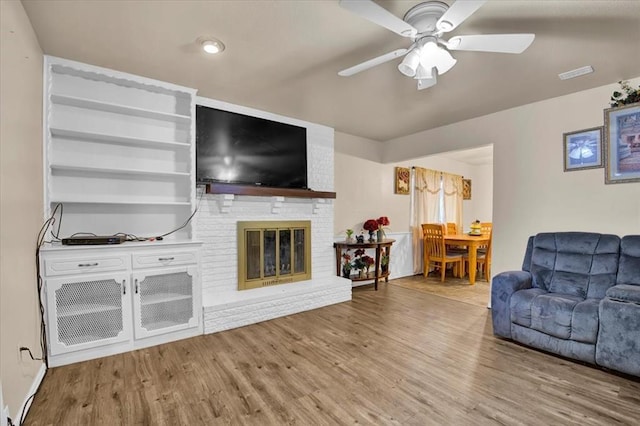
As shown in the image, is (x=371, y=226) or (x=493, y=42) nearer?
(x=493, y=42)

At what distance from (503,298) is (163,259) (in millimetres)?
2983

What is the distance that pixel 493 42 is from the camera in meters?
1.72

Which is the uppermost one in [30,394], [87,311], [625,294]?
[625,294]

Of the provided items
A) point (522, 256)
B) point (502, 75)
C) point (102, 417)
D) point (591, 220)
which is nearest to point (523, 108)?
point (502, 75)

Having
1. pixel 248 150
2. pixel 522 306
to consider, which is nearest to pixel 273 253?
pixel 248 150

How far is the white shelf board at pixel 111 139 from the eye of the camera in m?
2.47

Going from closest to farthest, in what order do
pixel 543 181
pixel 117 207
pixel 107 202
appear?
pixel 107 202
pixel 117 207
pixel 543 181

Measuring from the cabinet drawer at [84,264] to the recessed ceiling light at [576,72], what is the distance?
4.03 metres

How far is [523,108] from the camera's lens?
3379 millimetres

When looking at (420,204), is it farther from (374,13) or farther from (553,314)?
(374,13)

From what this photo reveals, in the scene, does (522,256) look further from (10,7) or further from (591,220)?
(10,7)

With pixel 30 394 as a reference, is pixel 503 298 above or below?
above

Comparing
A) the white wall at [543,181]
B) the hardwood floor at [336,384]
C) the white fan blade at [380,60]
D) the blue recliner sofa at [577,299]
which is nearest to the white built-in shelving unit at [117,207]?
the hardwood floor at [336,384]

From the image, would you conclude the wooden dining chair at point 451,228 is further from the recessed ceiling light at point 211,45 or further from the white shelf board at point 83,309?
the white shelf board at point 83,309
